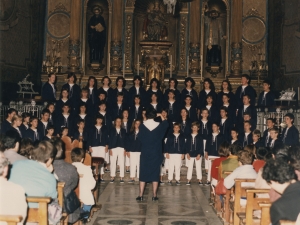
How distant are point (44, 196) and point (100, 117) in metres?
7.46

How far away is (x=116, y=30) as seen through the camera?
1789cm

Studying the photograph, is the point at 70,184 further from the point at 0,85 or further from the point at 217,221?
the point at 0,85

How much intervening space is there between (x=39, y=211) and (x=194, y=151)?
7.47 m

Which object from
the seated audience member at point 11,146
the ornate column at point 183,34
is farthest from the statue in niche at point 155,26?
the seated audience member at point 11,146

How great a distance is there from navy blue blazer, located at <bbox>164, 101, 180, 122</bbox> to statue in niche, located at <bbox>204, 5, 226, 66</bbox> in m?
5.24

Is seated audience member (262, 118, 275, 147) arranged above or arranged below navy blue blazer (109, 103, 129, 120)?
below

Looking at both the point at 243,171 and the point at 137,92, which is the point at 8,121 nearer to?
the point at 137,92

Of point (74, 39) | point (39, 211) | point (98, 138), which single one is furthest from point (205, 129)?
point (39, 211)

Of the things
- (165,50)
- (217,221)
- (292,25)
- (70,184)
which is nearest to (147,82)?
(165,50)

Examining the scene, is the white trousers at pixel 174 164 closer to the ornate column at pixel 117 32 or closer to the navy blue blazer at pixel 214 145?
the navy blue blazer at pixel 214 145

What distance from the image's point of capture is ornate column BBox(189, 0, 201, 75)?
57.9 ft

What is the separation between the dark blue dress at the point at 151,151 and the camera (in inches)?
376

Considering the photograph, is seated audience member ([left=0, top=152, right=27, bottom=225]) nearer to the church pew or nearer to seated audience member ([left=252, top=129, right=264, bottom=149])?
the church pew

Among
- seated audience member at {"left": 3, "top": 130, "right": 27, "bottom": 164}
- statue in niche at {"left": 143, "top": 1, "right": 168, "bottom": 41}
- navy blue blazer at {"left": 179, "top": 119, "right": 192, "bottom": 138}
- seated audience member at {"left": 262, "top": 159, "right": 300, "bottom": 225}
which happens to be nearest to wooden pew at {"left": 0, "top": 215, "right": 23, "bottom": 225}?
seated audience member at {"left": 262, "top": 159, "right": 300, "bottom": 225}
